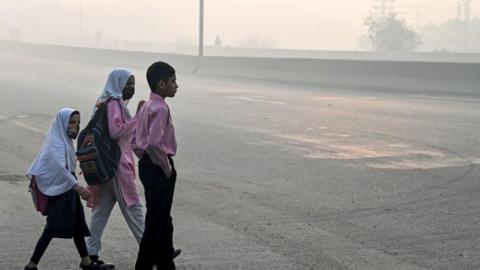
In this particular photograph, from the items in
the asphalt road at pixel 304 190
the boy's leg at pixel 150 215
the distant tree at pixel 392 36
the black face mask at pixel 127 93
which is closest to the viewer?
the boy's leg at pixel 150 215

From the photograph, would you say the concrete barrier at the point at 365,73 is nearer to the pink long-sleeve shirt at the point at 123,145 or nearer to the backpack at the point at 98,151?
the pink long-sleeve shirt at the point at 123,145

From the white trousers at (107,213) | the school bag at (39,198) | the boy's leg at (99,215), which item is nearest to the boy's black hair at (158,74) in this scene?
the white trousers at (107,213)

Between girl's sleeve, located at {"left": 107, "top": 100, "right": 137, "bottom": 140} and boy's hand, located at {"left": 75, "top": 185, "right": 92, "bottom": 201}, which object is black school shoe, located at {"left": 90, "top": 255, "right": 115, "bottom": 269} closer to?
boy's hand, located at {"left": 75, "top": 185, "right": 92, "bottom": 201}

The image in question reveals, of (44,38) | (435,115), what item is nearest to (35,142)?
(435,115)

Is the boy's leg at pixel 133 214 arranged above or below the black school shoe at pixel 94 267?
above

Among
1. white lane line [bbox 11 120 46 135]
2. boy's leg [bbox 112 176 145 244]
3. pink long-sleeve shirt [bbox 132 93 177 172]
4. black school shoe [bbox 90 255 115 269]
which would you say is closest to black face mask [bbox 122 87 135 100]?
pink long-sleeve shirt [bbox 132 93 177 172]

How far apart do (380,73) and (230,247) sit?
66.7ft

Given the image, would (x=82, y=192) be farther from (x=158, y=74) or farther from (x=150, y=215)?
(x=158, y=74)

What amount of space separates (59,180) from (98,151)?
0.35 metres

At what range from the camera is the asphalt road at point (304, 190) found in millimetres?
6051

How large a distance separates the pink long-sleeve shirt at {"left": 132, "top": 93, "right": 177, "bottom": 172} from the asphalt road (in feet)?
3.68

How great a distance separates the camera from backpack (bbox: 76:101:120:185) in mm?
5457

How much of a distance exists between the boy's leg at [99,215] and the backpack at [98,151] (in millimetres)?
249

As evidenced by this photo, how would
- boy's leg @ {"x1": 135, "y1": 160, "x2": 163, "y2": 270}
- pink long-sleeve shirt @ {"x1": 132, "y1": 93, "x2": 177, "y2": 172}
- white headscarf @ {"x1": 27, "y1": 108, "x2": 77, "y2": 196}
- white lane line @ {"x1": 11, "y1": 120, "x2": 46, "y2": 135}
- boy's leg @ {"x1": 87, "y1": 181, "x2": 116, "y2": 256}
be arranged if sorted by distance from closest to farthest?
pink long-sleeve shirt @ {"x1": 132, "y1": 93, "x2": 177, "y2": 172} < boy's leg @ {"x1": 135, "y1": 160, "x2": 163, "y2": 270} < white headscarf @ {"x1": 27, "y1": 108, "x2": 77, "y2": 196} < boy's leg @ {"x1": 87, "y1": 181, "x2": 116, "y2": 256} < white lane line @ {"x1": 11, "y1": 120, "x2": 46, "y2": 135}
